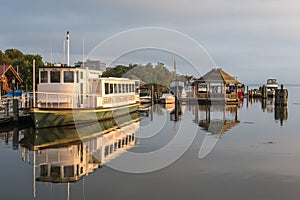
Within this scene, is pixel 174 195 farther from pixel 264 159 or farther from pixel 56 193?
pixel 264 159

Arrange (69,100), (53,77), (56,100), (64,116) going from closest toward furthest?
(64,116)
(56,100)
(69,100)
(53,77)

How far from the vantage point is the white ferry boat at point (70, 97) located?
66.5ft

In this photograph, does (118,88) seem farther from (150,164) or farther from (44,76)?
(150,164)

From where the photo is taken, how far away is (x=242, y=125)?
23.4 meters

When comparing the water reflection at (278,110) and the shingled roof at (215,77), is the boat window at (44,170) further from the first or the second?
the shingled roof at (215,77)

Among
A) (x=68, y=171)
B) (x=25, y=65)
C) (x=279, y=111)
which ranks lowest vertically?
(x=68, y=171)

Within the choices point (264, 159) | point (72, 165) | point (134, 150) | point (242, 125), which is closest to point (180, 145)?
point (134, 150)

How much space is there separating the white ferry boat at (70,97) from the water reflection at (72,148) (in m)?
0.66

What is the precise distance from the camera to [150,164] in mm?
12438

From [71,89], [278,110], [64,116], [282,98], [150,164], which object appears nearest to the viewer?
[150,164]

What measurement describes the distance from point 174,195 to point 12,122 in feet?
52.6

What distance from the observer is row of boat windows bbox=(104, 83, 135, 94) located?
25.0 meters

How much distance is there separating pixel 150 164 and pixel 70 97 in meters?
10.5

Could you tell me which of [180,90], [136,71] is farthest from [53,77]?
[136,71]
